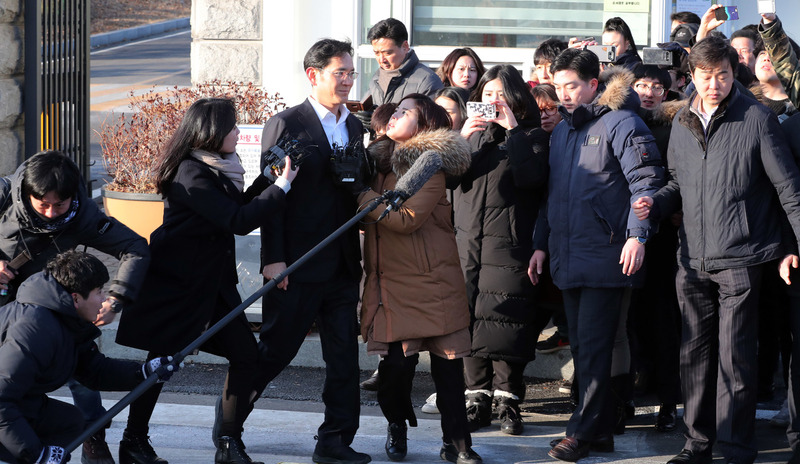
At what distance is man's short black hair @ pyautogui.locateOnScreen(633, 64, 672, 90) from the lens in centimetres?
577

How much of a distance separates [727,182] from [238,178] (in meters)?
2.14

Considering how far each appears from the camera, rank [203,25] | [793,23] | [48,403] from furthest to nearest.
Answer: [793,23] < [203,25] < [48,403]

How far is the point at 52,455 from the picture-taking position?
387 centimetres

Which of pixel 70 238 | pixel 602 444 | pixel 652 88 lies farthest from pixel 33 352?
pixel 652 88

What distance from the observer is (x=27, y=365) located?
12.7 feet

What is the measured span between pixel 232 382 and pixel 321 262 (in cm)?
67

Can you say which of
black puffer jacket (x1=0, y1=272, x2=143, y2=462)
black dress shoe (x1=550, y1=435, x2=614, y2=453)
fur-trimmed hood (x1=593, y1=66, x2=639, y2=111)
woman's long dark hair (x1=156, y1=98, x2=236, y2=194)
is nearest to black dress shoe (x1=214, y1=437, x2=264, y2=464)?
black puffer jacket (x1=0, y1=272, x2=143, y2=462)

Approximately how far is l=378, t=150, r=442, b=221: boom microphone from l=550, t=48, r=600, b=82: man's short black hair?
2.72 feet

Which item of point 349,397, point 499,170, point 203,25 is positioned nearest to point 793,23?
point 203,25

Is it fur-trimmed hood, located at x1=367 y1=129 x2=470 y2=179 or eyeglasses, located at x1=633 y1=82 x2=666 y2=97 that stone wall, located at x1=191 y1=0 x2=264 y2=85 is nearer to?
eyeglasses, located at x1=633 y1=82 x2=666 y2=97

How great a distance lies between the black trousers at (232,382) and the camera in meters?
4.66

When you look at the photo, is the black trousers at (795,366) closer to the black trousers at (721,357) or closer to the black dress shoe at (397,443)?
the black trousers at (721,357)

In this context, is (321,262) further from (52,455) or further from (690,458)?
(690,458)

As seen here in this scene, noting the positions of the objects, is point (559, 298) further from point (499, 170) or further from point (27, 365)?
point (27, 365)
